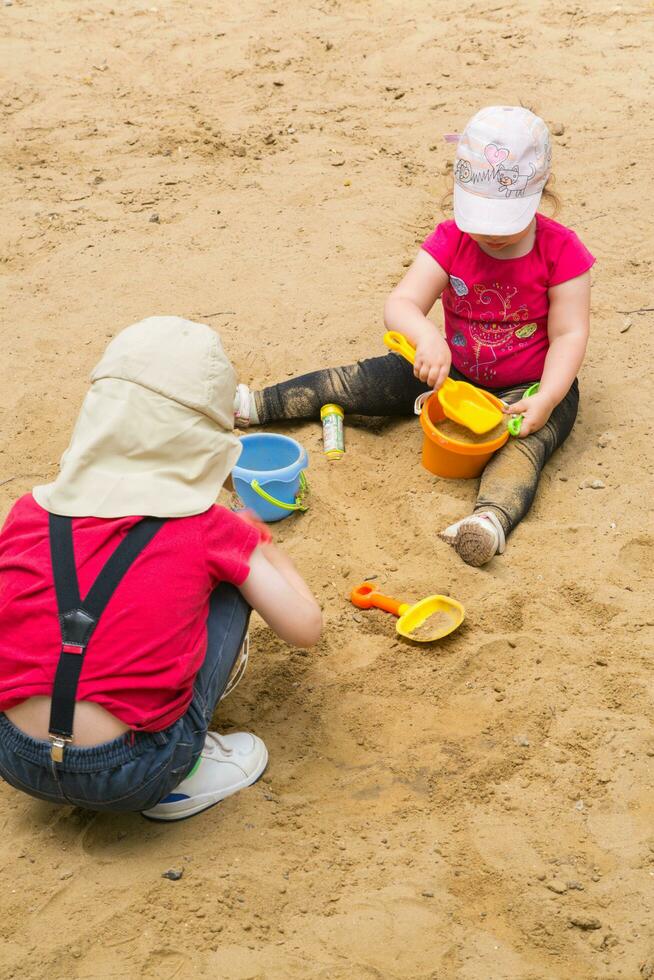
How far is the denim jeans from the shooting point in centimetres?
187

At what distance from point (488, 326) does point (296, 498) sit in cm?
74

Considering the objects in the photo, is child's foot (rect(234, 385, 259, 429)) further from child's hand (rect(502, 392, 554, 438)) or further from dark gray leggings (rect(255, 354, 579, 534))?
child's hand (rect(502, 392, 554, 438))

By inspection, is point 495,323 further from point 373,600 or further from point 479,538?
point 373,600

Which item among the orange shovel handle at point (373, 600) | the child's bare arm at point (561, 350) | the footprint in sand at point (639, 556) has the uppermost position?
the child's bare arm at point (561, 350)

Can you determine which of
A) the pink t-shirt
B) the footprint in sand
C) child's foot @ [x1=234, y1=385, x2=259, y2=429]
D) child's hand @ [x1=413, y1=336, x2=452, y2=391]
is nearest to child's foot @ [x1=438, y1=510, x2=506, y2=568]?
the footprint in sand

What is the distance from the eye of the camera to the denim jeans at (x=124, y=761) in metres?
1.87

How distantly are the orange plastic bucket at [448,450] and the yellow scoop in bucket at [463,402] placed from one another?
28 millimetres

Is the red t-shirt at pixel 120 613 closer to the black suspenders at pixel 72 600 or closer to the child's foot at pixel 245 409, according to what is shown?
the black suspenders at pixel 72 600

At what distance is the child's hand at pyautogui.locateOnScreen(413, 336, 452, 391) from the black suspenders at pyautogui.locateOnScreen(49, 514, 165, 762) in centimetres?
129

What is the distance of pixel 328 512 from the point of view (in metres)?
2.95

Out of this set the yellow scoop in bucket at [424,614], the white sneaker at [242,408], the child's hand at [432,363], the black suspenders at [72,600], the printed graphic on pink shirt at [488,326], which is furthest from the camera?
the white sneaker at [242,408]

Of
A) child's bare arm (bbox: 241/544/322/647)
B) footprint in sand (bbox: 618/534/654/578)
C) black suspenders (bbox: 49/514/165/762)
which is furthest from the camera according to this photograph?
footprint in sand (bbox: 618/534/654/578)

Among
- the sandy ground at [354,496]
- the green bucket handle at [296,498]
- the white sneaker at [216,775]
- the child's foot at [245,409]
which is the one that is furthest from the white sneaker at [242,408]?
the white sneaker at [216,775]

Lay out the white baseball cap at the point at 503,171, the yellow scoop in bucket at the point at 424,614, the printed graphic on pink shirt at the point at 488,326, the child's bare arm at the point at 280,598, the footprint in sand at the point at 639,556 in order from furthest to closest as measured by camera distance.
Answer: the printed graphic on pink shirt at the point at 488,326, the white baseball cap at the point at 503,171, the footprint in sand at the point at 639,556, the yellow scoop in bucket at the point at 424,614, the child's bare arm at the point at 280,598
